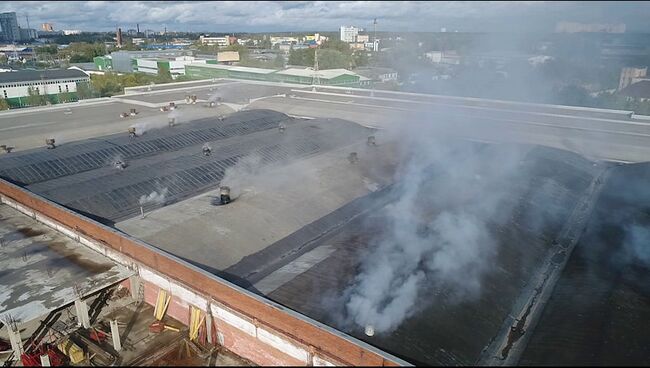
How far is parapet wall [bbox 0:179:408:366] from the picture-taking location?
5.26 m

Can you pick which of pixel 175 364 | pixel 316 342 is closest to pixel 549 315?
pixel 316 342

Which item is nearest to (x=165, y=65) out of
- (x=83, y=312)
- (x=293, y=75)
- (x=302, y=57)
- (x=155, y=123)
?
(x=302, y=57)

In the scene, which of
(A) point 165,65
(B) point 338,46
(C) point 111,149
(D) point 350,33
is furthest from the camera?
(A) point 165,65

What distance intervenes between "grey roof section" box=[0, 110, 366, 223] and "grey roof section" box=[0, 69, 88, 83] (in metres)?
23.0

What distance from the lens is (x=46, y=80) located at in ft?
109

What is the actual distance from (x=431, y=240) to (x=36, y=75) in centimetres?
3619

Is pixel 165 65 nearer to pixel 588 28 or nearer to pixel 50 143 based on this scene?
pixel 50 143

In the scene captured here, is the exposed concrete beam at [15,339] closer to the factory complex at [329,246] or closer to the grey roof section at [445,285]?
the factory complex at [329,246]

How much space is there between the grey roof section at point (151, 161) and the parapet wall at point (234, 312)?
157 cm

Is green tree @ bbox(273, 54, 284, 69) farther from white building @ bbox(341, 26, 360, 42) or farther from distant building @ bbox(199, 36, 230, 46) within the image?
distant building @ bbox(199, 36, 230, 46)

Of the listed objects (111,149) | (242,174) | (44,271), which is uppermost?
(111,149)

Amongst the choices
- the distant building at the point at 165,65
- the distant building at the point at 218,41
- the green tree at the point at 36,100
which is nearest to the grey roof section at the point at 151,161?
the green tree at the point at 36,100

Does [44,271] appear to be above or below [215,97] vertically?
below

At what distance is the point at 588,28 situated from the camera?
18.9ft
